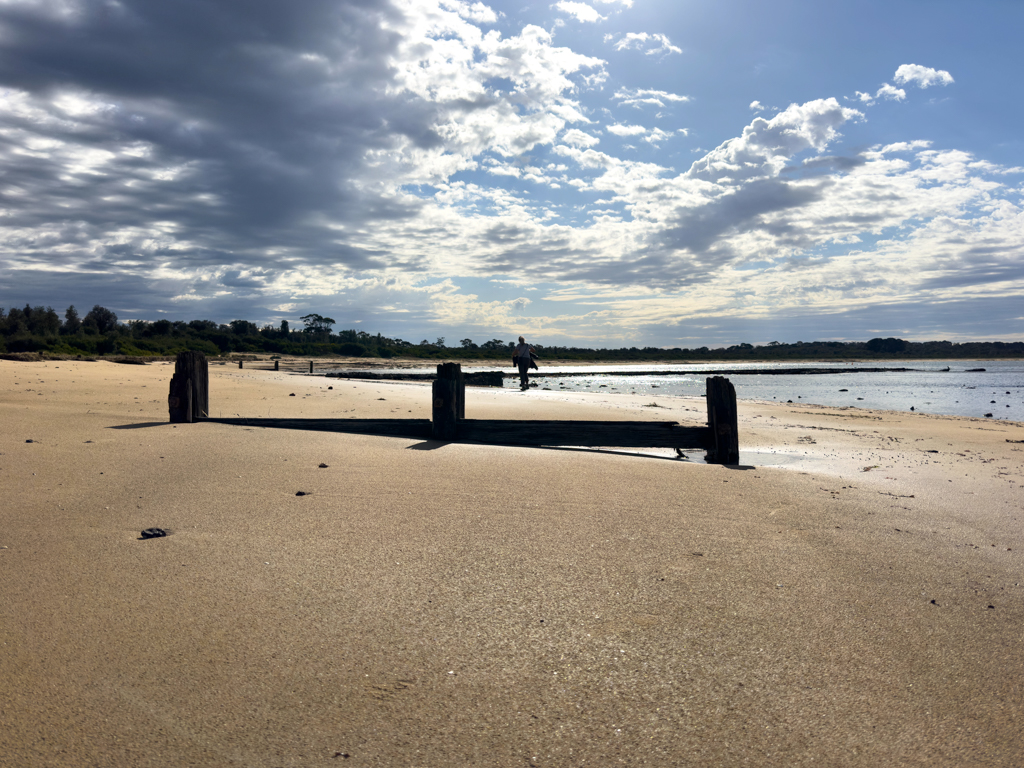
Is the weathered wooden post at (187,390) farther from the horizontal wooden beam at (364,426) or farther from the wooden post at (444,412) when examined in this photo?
the wooden post at (444,412)

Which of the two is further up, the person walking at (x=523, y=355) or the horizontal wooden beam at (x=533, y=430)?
the person walking at (x=523, y=355)

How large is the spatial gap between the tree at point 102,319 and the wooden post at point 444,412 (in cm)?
6183

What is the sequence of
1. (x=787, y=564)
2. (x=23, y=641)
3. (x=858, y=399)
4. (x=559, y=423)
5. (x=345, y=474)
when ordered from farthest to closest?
(x=858, y=399) → (x=559, y=423) → (x=345, y=474) → (x=787, y=564) → (x=23, y=641)

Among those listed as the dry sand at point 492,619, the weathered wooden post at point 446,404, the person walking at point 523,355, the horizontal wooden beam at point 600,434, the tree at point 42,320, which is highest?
the tree at point 42,320

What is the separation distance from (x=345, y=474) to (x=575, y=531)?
2.01 m

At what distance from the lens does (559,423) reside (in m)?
6.37

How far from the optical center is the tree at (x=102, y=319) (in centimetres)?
5685

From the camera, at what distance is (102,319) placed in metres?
60.1

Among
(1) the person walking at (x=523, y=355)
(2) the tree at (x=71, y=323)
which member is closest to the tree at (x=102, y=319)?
(2) the tree at (x=71, y=323)

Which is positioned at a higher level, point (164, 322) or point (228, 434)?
point (164, 322)

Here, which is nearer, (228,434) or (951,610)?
(951,610)

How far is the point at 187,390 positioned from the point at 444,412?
3.02 metres

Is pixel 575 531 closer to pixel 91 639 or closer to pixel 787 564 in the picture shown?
pixel 787 564

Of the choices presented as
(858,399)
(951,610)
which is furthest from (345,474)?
(858,399)
